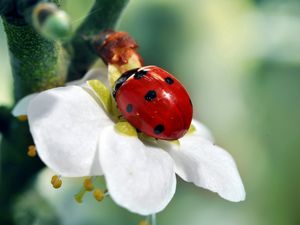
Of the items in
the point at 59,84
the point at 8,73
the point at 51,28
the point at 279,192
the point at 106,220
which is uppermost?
the point at 51,28

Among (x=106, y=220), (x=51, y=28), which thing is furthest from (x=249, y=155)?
(x=51, y=28)

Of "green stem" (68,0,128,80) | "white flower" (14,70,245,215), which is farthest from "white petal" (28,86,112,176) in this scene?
"green stem" (68,0,128,80)

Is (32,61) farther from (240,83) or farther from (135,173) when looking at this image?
(240,83)

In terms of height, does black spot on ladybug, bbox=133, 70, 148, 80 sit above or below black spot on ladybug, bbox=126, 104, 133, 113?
above

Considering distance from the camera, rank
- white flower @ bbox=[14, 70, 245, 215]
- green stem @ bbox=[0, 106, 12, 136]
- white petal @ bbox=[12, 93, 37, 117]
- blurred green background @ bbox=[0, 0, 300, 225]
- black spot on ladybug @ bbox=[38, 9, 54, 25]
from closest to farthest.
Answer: black spot on ladybug @ bbox=[38, 9, 54, 25]
white flower @ bbox=[14, 70, 245, 215]
white petal @ bbox=[12, 93, 37, 117]
green stem @ bbox=[0, 106, 12, 136]
blurred green background @ bbox=[0, 0, 300, 225]

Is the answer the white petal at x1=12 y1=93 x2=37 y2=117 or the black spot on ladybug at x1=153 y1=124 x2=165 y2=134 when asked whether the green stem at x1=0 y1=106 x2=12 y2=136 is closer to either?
the white petal at x1=12 y1=93 x2=37 y2=117

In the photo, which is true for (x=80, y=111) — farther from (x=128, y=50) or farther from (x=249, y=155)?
(x=249, y=155)

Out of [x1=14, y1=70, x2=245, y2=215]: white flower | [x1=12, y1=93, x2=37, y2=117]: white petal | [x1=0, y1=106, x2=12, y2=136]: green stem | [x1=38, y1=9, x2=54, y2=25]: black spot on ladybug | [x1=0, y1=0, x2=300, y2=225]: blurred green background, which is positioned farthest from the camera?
[x1=0, y1=0, x2=300, y2=225]: blurred green background
